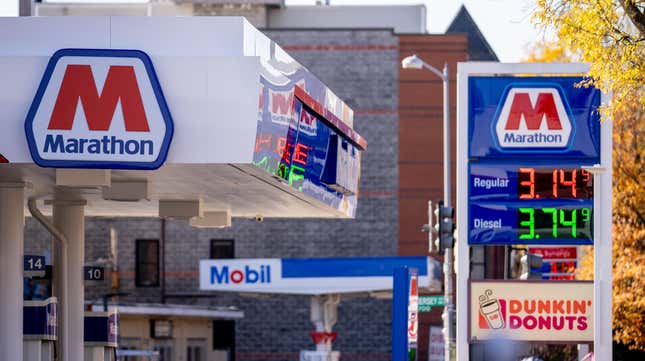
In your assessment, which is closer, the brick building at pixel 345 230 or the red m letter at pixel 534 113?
the red m letter at pixel 534 113

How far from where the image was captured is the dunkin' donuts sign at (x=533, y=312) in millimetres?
24359

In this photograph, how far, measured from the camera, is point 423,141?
55.1 meters

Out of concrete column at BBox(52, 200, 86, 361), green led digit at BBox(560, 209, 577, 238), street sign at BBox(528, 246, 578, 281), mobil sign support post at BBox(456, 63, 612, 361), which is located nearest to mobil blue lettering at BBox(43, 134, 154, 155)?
concrete column at BBox(52, 200, 86, 361)

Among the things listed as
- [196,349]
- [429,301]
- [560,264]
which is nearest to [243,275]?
[196,349]

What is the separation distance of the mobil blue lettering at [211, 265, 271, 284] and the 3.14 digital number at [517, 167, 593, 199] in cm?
2399

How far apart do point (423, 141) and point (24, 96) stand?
38374mm

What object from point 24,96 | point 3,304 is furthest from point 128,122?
point 3,304

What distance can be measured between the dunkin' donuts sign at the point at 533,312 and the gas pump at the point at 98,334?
6.32m

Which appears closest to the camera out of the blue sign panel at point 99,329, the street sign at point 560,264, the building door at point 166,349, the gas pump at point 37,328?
the gas pump at point 37,328

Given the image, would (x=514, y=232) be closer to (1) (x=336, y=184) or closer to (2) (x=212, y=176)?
(1) (x=336, y=184)

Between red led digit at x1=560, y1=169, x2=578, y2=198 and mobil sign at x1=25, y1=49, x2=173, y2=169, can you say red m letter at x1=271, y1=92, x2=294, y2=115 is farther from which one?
red led digit at x1=560, y1=169, x2=578, y2=198

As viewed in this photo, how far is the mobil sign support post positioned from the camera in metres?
23.9

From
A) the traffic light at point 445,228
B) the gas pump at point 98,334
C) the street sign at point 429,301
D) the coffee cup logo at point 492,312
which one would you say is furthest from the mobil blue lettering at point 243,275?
the coffee cup logo at point 492,312

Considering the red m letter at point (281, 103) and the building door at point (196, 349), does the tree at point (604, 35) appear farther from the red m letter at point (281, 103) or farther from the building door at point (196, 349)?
the building door at point (196, 349)
